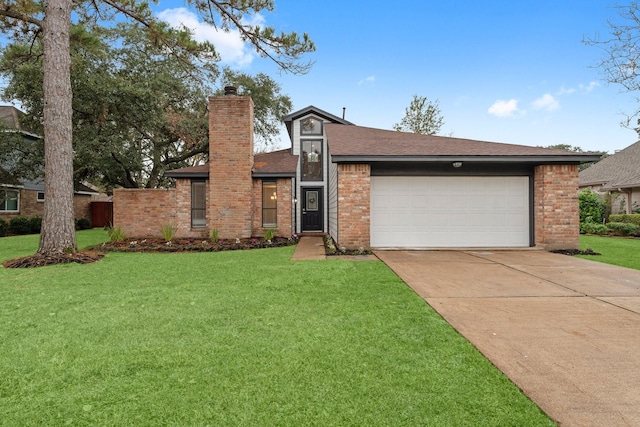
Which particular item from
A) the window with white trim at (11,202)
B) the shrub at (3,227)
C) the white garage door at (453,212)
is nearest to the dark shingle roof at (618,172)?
the white garage door at (453,212)

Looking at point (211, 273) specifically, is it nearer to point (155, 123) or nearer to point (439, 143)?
point (439, 143)

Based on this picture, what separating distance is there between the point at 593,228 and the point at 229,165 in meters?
16.0

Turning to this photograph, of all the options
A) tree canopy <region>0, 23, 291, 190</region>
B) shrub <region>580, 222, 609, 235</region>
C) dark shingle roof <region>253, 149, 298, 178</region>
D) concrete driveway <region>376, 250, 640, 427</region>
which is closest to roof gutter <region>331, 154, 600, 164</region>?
concrete driveway <region>376, 250, 640, 427</region>

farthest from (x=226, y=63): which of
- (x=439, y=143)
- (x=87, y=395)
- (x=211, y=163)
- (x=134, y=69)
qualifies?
(x=87, y=395)

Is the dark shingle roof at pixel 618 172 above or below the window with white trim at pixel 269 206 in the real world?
above

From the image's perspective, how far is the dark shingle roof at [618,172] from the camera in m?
16.2

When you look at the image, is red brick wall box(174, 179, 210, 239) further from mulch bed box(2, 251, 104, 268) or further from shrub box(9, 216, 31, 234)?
shrub box(9, 216, 31, 234)

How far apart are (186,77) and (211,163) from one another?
8308 millimetres

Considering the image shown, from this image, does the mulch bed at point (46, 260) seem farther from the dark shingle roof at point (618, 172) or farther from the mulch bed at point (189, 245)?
the dark shingle roof at point (618, 172)

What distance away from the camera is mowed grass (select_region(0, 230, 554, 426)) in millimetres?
1874

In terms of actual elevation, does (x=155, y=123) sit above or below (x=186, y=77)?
below

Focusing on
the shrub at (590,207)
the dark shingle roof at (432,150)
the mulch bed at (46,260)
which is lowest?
the mulch bed at (46,260)

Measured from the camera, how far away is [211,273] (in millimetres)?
5852

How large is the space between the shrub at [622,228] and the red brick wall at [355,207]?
40.7 feet
